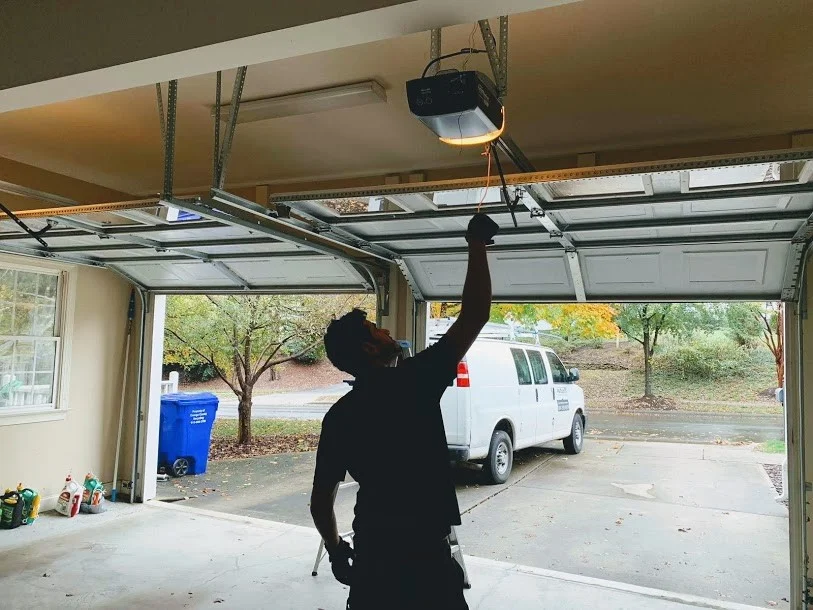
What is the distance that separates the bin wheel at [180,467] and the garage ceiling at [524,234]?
10.6ft

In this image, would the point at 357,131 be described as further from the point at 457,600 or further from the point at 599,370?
the point at 599,370

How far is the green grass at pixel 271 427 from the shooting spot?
12.1 m

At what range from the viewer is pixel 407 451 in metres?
1.87

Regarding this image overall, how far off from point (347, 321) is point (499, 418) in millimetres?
5996

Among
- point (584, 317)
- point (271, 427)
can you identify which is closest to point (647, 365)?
point (584, 317)

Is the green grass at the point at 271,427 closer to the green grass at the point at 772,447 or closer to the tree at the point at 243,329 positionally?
the tree at the point at 243,329

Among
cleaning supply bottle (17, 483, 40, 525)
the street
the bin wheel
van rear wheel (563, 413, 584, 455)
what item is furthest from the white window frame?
the street

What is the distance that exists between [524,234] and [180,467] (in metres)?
6.09

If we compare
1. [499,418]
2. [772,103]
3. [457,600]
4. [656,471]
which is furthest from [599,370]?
[457,600]

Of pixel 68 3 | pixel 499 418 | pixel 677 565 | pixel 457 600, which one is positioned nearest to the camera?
pixel 457 600

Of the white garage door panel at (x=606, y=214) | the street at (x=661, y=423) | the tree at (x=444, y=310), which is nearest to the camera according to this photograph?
the white garage door panel at (x=606, y=214)

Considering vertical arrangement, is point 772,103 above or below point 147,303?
above

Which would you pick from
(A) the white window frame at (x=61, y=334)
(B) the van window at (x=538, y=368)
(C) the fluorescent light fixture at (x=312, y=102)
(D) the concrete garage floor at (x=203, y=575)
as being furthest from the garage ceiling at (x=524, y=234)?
(B) the van window at (x=538, y=368)

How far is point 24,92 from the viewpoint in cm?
242
